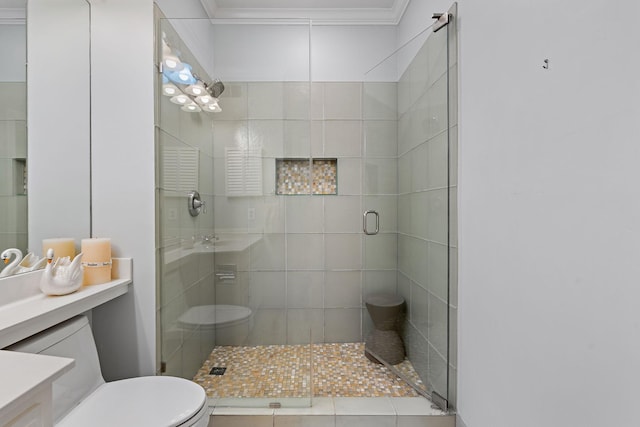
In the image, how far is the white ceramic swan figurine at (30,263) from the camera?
1332mm

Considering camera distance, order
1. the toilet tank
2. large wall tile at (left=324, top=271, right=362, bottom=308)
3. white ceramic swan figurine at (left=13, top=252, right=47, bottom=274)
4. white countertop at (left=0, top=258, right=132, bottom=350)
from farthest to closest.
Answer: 1. large wall tile at (left=324, top=271, right=362, bottom=308)
2. white ceramic swan figurine at (left=13, top=252, right=47, bottom=274)
3. the toilet tank
4. white countertop at (left=0, top=258, right=132, bottom=350)

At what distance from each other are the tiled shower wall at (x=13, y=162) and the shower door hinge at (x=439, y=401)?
207 centimetres

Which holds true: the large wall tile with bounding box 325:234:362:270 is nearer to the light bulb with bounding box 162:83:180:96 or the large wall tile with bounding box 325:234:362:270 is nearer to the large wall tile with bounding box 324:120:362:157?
the large wall tile with bounding box 324:120:362:157

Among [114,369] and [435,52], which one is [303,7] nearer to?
[435,52]

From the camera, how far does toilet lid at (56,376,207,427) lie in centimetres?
115

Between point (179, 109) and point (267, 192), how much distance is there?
68 centimetres

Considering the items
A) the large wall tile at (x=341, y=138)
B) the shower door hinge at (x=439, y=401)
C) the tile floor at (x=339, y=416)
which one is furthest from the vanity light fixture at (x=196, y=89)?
the shower door hinge at (x=439, y=401)

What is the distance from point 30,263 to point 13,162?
0.44m

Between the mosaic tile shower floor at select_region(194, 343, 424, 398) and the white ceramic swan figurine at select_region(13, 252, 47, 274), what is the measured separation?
941 millimetres

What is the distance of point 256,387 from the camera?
1719 mm

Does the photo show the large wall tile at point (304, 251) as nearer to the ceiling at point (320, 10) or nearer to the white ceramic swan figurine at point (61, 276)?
the white ceramic swan figurine at point (61, 276)

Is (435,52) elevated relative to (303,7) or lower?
lower

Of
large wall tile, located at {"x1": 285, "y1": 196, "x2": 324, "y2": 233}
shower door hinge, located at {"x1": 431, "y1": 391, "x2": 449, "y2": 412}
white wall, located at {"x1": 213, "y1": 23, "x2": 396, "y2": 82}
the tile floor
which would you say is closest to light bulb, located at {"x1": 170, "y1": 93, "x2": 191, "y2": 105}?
white wall, located at {"x1": 213, "y1": 23, "x2": 396, "y2": 82}
